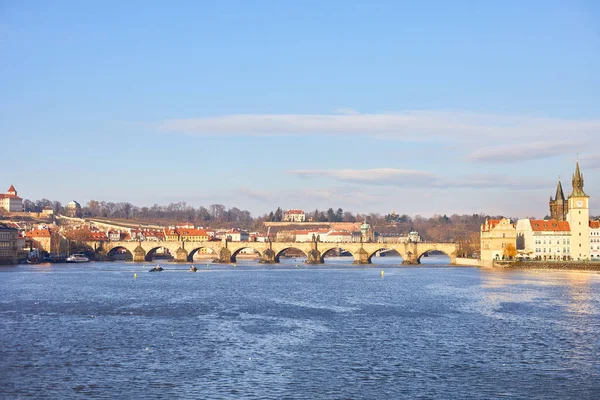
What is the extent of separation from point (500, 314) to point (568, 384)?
2226cm

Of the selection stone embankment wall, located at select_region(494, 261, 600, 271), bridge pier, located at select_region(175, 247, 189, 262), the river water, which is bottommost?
the river water

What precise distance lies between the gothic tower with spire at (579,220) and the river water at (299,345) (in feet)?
183

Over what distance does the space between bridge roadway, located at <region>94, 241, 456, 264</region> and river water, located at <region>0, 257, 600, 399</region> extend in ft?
228

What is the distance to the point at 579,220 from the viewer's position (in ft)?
397

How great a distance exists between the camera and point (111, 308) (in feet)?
180

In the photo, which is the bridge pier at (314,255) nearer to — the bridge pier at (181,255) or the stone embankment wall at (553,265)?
the bridge pier at (181,255)

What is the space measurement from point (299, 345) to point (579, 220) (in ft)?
306

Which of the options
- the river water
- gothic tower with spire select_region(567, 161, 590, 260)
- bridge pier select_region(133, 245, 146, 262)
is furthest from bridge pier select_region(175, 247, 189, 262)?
the river water

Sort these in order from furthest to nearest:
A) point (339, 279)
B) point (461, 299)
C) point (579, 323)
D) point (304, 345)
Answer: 1. point (339, 279)
2. point (461, 299)
3. point (579, 323)
4. point (304, 345)

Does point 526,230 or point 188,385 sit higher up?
Result: point 526,230

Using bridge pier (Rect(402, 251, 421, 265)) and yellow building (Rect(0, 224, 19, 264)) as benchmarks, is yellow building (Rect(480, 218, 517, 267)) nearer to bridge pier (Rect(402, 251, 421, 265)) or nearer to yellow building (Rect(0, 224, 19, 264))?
bridge pier (Rect(402, 251, 421, 265))

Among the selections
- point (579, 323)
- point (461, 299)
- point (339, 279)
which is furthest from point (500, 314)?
point (339, 279)

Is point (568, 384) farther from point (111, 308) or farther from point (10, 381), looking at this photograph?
point (111, 308)

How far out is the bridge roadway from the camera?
138m
